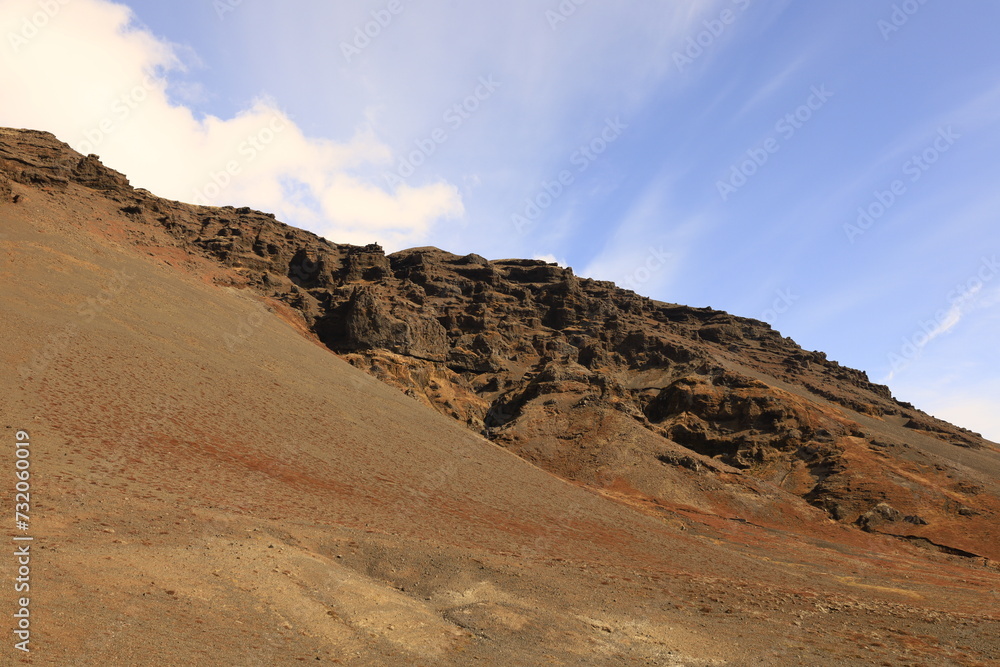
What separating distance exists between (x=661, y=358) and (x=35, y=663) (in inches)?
3370

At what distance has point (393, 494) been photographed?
2777cm

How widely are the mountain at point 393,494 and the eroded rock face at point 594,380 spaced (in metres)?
0.44

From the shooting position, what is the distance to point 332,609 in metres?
14.7

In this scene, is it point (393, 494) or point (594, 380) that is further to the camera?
point (594, 380)

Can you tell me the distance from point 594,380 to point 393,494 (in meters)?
39.2

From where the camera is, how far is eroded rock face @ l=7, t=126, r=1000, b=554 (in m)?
50.1

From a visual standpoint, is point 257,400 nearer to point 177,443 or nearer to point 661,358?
point 177,443

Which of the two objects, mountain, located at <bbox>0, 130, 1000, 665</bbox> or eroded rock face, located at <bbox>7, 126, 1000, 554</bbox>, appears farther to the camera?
eroded rock face, located at <bbox>7, 126, 1000, 554</bbox>

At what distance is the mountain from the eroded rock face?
44 centimetres

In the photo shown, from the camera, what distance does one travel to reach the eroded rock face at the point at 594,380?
164 feet

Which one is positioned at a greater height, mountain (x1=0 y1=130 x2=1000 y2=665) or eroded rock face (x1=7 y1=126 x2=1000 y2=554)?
eroded rock face (x1=7 y1=126 x2=1000 y2=554)

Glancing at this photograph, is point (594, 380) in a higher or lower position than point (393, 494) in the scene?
higher

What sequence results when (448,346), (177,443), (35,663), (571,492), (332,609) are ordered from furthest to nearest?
1. (448,346)
2. (571,492)
3. (177,443)
4. (332,609)
5. (35,663)

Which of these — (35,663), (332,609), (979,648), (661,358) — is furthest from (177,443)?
(661,358)
